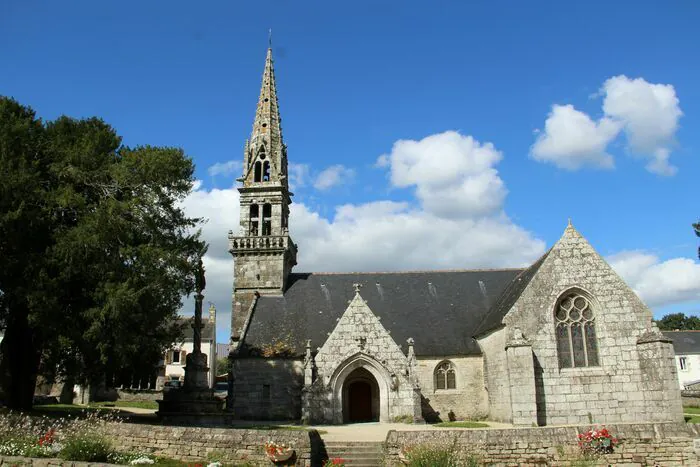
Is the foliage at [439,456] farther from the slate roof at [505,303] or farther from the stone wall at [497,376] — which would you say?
the slate roof at [505,303]

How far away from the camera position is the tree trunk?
1870 cm

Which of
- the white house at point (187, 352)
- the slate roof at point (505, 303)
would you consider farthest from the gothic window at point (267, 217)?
the white house at point (187, 352)

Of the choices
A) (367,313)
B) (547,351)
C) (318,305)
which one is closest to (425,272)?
(318,305)

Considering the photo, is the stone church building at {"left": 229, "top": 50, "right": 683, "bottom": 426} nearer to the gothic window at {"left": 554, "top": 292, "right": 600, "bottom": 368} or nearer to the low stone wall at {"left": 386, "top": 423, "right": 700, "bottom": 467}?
the gothic window at {"left": 554, "top": 292, "right": 600, "bottom": 368}

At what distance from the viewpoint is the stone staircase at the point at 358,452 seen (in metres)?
14.3

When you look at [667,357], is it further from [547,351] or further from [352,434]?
[352,434]

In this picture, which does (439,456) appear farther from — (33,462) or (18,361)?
(18,361)

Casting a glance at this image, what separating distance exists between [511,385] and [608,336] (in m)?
4.37

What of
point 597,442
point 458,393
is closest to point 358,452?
point 597,442

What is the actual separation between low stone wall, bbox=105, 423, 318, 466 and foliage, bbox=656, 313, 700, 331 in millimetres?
91406

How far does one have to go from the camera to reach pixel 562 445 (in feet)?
42.3

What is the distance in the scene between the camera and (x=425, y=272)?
103ft

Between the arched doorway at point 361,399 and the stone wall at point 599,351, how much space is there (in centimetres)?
694

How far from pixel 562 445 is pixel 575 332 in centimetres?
1005
